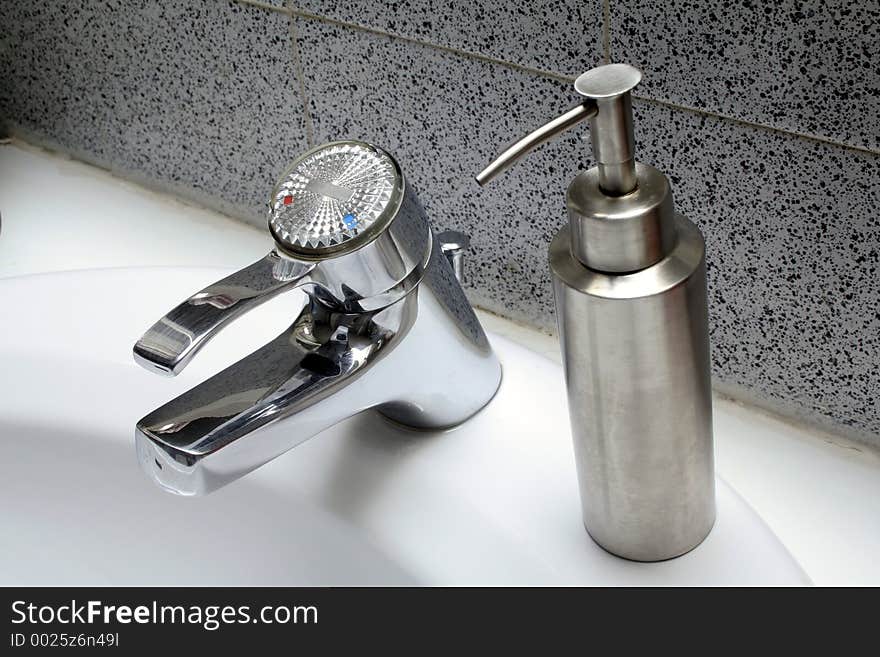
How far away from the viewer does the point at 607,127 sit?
32 centimetres

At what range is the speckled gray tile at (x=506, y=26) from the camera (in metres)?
0.45

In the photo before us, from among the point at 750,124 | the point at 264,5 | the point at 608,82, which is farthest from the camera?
the point at 264,5

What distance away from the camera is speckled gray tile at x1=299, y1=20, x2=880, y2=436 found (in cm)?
44

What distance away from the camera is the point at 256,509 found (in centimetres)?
49

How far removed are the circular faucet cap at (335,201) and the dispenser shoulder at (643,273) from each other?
0.07 metres

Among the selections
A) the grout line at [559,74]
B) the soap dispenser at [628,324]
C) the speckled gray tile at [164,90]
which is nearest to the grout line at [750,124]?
the grout line at [559,74]

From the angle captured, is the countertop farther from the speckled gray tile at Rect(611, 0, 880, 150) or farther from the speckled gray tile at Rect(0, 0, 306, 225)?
the speckled gray tile at Rect(611, 0, 880, 150)

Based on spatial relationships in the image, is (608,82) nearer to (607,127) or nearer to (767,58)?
(607,127)

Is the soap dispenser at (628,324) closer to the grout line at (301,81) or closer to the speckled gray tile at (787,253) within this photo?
the speckled gray tile at (787,253)

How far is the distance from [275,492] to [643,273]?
Answer: 0.22 metres

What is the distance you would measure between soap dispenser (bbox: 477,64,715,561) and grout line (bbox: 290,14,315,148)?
26 centimetres

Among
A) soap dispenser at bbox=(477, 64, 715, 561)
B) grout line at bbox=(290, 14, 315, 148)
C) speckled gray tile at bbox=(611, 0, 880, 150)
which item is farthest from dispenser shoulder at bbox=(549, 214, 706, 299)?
grout line at bbox=(290, 14, 315, 148)

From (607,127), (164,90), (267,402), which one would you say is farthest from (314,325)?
(164,90)
